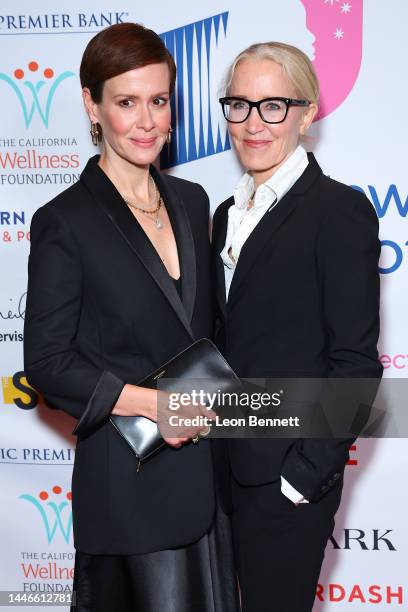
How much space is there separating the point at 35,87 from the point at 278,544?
4.91 ft

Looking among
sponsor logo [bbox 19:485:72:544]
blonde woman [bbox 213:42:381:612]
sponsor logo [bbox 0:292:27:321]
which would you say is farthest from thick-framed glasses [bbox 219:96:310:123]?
sponsor logo [bbox 19:485:72:544]

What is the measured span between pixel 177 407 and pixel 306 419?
0.29 m

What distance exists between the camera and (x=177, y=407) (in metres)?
1.65

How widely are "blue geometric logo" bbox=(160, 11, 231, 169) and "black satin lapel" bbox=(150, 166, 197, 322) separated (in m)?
0.51

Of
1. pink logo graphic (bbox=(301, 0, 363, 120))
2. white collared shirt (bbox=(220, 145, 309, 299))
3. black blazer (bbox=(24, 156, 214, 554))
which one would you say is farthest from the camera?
pink logo graphic (bbox=(301, 0, 363, 120))

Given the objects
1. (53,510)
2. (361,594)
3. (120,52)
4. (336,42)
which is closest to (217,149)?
(336,42)

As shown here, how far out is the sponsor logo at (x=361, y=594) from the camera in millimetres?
2570

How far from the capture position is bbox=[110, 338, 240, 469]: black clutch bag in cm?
163

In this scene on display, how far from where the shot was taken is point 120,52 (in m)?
1.61

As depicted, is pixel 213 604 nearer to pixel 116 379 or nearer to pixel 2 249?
pixel 116 379

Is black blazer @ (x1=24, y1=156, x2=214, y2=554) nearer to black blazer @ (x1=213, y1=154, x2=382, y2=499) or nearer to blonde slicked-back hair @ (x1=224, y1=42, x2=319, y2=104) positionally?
black blazer @ (x1=213, y1=154, x2=382, y2=499)

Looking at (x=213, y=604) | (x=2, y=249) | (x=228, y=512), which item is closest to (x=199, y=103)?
(x=2, y=249)

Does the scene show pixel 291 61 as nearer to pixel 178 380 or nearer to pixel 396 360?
pixel 178 380

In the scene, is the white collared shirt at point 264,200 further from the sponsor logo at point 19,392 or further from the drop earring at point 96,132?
the sponsor logo at point 19,392
